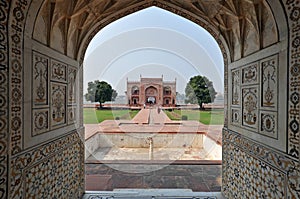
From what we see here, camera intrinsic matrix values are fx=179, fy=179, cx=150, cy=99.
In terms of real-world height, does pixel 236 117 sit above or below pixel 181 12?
below

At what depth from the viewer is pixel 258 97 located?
176cm

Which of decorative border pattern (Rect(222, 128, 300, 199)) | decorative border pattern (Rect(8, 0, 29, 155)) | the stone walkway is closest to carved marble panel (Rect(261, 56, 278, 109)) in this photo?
decorative border pattern (Rect(222, 128, 300, 199))

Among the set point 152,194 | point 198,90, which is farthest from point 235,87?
point 198,90

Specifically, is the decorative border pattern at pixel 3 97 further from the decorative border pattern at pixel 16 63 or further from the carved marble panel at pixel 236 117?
the carved marble panel at pixel 236 117

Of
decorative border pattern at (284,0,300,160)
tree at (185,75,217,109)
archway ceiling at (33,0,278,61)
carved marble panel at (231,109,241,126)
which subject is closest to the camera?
decorative border pattern at (284,0,300,160)

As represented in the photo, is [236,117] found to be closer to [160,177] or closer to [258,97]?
[258,97]

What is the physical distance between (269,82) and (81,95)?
2.26 m

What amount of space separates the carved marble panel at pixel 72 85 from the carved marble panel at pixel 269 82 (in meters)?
2.10

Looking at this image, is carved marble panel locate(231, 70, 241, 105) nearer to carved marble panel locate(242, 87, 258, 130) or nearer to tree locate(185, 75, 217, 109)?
carved marble panel locate(242, 87, 258, 130)

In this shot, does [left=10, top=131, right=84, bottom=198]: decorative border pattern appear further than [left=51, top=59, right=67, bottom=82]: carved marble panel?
No

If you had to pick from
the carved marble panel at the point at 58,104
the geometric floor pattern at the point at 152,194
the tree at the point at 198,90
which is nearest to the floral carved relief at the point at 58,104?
the carved marble panel at the point at 58,104

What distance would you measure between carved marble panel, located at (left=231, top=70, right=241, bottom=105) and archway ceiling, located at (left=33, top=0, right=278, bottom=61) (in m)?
0.20

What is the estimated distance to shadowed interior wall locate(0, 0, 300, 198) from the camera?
49.7 inches

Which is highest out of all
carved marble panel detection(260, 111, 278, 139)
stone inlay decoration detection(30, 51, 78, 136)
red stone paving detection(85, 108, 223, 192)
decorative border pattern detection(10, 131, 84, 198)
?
stone inlay decoration detection(30, 51, 78, 136)
